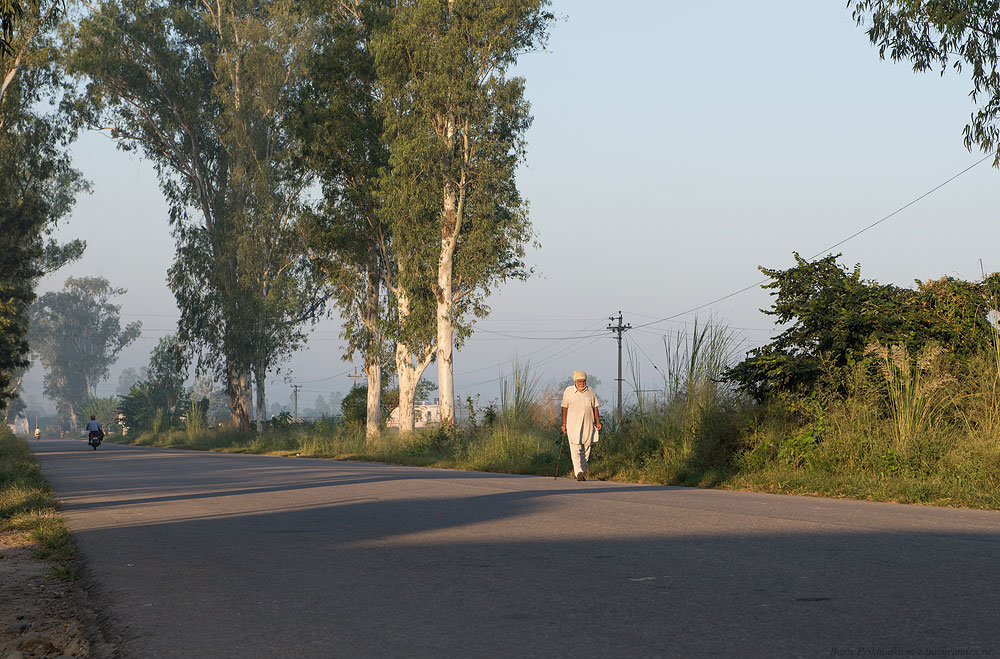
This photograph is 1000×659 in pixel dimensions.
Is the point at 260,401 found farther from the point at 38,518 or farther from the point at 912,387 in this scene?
the point at 912,387

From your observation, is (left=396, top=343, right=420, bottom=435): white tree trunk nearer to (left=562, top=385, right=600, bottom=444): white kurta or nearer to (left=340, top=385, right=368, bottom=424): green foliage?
(left=340, top=385, right=368, bottom=424): green foliage

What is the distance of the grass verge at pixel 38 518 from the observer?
8532mm

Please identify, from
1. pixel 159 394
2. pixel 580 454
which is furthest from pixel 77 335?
pixel 580 454

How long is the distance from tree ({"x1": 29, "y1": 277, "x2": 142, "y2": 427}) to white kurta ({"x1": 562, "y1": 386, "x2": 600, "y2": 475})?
11365 cm

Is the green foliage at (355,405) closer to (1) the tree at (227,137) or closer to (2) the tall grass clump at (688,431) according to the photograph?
(1) the tree at (227,137)

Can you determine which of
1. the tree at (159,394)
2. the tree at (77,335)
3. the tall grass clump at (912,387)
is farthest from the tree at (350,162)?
the tree at (77,335)

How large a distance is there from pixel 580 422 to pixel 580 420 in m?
0.04

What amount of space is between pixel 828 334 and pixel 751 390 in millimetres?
1621

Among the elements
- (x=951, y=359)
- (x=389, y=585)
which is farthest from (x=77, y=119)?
(x=389, y=585)

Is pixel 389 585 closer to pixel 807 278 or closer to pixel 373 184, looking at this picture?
pixel 807 278

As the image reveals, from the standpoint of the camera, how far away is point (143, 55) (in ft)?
154

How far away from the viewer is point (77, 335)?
398 feet

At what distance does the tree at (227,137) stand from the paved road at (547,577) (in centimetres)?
3490

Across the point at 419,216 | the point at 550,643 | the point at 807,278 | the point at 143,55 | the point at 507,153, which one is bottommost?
the point at 550,643
